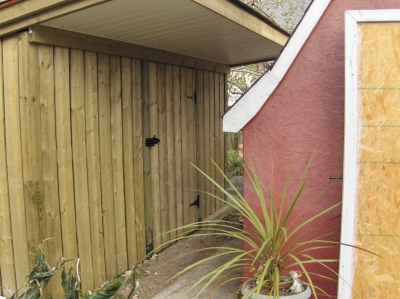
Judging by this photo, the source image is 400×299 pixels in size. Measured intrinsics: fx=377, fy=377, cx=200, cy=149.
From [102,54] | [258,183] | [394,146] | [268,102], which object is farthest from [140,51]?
[394,146]

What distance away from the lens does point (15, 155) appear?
127 inches

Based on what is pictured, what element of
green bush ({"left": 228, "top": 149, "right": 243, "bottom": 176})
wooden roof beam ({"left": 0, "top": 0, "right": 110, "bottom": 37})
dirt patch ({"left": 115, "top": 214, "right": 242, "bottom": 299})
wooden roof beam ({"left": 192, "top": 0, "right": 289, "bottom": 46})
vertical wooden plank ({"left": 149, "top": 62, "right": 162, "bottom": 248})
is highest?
wooden roof beam ({"left": 192, "top": 0, "right": 289, "bottom": 46})

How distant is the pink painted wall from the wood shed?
2.75 ft

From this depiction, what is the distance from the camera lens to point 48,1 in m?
2.81

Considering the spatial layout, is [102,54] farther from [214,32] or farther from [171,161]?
[171,161]

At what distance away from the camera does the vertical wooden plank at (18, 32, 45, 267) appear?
3102 mm

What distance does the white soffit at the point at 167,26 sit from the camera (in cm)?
299

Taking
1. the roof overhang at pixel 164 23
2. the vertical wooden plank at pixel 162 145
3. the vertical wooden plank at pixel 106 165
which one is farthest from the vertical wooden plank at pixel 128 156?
the vertical wooden plank at pixel 162 145

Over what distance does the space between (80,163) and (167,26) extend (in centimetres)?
154

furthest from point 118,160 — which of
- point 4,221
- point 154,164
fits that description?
point 4,221

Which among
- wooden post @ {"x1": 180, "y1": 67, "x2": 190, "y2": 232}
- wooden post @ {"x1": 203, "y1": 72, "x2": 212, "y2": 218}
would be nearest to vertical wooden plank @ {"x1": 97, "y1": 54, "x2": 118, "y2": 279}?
wooden post @ {"x1": 180, "y1": 67, "x2": 190, "y2": 232}

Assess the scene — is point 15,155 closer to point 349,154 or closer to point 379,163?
point 349,154

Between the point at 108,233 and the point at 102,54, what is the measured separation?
1.84m

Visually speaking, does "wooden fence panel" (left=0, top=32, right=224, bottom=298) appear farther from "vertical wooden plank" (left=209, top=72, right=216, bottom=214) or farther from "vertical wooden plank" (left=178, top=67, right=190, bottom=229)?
"vertical wooden plank" (left=209, top=72, right=216, bottom=214)
